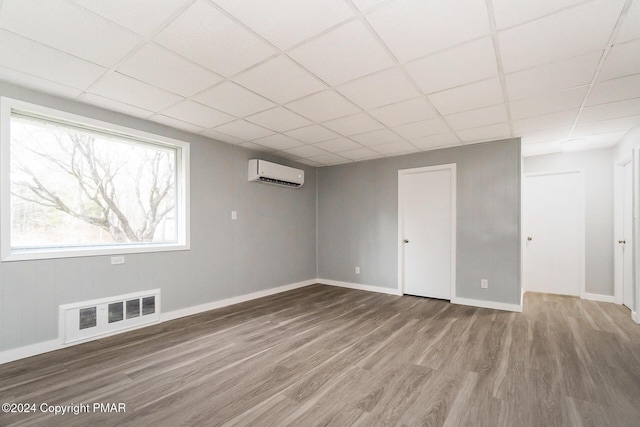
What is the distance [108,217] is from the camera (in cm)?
332

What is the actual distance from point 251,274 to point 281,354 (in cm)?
215

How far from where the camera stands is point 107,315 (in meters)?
3.10

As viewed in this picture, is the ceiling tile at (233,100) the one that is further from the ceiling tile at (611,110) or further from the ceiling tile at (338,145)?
the ceiling tile at (611,110)

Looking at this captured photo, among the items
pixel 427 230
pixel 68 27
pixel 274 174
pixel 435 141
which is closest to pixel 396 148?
pixel 435 141

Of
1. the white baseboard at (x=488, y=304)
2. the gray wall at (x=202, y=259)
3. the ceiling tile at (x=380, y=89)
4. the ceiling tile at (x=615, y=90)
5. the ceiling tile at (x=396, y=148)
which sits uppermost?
the ceiling tile at (x=380, y=89)

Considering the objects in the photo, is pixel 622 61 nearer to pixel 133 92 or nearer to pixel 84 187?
pixel 133 92

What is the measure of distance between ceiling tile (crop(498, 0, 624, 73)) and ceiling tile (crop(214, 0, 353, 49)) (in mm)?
1123

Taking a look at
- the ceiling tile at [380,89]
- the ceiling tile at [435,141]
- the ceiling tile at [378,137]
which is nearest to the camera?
the ceiling tile at [380,89]

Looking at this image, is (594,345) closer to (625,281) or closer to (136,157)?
(625,281)

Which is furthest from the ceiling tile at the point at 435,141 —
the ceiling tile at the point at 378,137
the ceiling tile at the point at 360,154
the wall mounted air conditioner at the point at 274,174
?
the wall mounted air conditioner at the point at 274,174

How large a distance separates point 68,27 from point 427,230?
4.81 m

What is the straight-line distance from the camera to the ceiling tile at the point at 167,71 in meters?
2.14

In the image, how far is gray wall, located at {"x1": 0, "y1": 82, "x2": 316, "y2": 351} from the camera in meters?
2.66

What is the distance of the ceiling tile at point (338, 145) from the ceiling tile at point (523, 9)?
8.37 ft
